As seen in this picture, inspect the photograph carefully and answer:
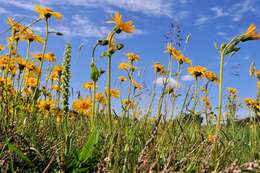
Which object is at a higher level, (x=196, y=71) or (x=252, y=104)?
(x=196, y=71)

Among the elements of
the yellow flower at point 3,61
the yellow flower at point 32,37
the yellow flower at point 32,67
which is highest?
the yellow flower at point 32,37

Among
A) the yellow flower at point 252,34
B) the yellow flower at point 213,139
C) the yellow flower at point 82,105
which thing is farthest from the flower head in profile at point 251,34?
the yellow flower at point 82,105

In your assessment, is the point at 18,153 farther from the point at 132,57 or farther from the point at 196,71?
the point at 132,57

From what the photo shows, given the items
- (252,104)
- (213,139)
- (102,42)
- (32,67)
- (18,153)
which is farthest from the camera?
(252,104)

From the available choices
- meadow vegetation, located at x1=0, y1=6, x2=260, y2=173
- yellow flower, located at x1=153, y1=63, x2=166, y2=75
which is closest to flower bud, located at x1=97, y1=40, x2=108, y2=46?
meadow vegetation, located at x1=0, y1=6, x2=260, y2=173

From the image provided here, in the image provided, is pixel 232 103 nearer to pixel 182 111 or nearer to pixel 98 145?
pixel 182 111

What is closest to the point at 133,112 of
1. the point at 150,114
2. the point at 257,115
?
the point at 150,114

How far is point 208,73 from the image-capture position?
3.81 metres

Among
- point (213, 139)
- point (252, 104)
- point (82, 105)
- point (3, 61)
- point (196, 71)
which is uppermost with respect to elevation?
point (3, 61)

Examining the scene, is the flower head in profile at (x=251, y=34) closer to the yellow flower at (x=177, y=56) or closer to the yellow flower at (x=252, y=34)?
the yellow flower at (x=252, y=34)

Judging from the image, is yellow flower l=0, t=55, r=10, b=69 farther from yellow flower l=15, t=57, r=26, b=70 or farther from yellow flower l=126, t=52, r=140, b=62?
yellow flower l=126, t=52, r=140, b=62

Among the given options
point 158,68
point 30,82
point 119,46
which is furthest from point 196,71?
point 30,82

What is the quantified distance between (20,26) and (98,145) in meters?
1.57

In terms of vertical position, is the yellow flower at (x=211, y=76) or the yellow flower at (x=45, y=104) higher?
the yellow flower at (x=211, y=76)
